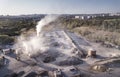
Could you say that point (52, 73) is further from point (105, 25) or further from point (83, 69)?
point (105, 25)

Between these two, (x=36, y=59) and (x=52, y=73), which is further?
(x=36, y=59)

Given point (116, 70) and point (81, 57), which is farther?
point (81, 57)

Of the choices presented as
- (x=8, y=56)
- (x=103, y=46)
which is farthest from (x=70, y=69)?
(x=103, y=46)

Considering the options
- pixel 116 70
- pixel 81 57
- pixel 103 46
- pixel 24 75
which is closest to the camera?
pixel 24 75

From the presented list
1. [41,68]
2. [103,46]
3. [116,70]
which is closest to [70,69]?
[41,68]

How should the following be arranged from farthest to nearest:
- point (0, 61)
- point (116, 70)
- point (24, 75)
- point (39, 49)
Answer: point (39, 49) < point (0, 61) < point (116, 70) < point (24, 75)

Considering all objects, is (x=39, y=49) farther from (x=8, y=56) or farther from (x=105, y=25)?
(x=105, y=25)

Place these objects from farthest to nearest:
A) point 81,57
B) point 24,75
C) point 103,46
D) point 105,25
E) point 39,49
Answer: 1. point 105,25
2. point 103,46
3. point 39,49
4. point 81,57
5. point 24,75

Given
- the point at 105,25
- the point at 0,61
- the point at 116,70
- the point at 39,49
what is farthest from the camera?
the point at 105,25

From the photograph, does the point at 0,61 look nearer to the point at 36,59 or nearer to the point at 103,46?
the point at 36,59
